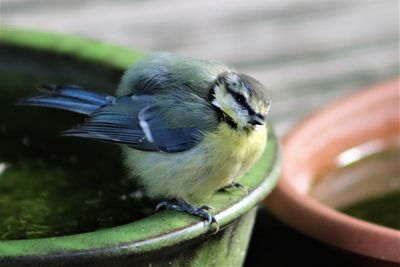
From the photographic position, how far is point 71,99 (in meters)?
2.17

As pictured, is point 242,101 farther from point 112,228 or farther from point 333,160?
point 333,160

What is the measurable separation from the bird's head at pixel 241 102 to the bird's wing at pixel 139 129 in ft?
0.28

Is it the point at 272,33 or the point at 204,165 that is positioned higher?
the point at 204,165

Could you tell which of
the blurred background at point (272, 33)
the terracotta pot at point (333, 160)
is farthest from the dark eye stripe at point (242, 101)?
the blurred background at point (272, 33)

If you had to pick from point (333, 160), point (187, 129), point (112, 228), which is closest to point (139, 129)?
point (187, 129)

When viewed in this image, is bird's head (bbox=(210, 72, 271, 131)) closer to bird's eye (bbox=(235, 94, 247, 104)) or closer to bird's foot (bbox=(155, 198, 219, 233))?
bird's eye (bbox=(235, 94, 247, 104))

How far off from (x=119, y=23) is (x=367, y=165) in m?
1.95

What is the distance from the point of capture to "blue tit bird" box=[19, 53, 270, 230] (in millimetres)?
2012

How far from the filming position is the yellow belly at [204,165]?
200cm

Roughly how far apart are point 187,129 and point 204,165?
0.09 metres

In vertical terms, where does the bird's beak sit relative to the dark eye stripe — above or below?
below

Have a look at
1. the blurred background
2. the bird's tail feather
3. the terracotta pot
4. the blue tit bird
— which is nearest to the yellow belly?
the blue tit bird

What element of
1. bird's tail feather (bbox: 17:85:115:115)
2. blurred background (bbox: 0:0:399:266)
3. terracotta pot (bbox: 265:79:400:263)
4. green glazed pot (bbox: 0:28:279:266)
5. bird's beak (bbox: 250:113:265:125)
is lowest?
blurred background (bbox: 0:0:399:266)

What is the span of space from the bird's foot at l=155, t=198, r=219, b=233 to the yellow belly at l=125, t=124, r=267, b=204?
0.08 feet
